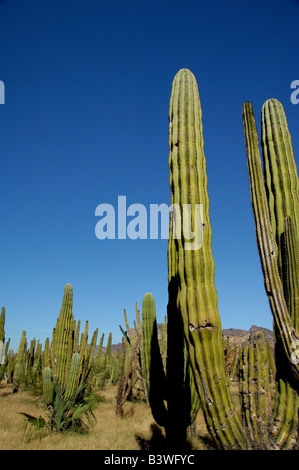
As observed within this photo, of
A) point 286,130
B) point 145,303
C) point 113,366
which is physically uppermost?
point 286,130

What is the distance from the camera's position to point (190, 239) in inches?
127

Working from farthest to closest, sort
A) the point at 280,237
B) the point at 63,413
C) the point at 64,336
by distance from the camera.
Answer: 1. the point at 64,336
2. the point at 63,413
3. the point at 280,237

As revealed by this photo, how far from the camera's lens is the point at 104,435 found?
311 inches

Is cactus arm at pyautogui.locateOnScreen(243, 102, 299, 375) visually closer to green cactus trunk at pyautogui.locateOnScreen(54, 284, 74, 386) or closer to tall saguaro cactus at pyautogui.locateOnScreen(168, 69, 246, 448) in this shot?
tall saguaro cactus at pyautogui.locateOnScreen(168, 69, 246, 448)

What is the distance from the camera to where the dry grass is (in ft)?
22.4

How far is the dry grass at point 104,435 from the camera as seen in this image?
6812 mm

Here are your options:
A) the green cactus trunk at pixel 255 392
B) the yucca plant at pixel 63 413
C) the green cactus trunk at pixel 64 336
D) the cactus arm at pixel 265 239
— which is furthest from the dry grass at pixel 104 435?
the cactus arm at pixel 265 239

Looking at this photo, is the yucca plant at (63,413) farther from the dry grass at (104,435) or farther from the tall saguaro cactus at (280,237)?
the tall saguaro cactus at (280,237)

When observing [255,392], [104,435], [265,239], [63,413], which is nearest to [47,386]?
[63,413]

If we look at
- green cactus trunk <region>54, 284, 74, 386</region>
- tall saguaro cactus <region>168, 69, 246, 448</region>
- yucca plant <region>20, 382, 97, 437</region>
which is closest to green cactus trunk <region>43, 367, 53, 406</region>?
yucca plant <region>20, 382, 97, 437</region>

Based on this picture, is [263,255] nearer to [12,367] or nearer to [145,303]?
[145,303]

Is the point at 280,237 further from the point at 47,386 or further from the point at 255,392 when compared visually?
the point at 47,386
